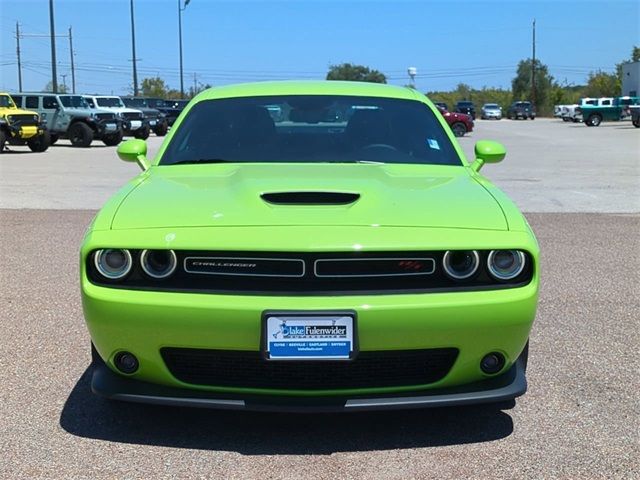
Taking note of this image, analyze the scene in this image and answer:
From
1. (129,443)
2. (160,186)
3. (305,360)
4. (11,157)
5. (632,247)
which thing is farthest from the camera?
(11,157)

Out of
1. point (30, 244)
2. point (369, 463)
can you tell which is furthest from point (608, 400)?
point (30, 244)

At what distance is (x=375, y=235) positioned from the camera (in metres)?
3.02

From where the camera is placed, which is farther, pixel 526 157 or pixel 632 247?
pixel 526 157

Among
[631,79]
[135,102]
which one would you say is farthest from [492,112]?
[135,102]

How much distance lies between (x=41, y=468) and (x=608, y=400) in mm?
2615

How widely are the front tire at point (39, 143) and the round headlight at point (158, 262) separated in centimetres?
2230

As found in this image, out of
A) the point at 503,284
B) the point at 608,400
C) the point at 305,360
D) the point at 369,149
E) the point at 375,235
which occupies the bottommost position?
the point at 608,400

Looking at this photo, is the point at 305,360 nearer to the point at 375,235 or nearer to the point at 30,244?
the point at 375,235

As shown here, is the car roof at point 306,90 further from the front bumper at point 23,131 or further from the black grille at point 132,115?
the black grille at point 132,115

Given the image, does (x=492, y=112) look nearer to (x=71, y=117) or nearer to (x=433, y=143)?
(x=71, y=117)

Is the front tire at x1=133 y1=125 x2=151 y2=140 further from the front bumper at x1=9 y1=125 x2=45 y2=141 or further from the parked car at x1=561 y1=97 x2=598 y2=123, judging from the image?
the parked car at x1=561 y1=97 x2=598 y2=123

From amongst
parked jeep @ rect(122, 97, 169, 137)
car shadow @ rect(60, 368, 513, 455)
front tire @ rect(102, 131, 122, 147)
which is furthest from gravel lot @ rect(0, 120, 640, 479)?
parked jeep @ rect(122, 97, 169, 137)

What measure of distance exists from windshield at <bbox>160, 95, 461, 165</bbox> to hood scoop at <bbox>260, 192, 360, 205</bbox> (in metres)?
0.89

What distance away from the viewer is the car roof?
4.78 metres
